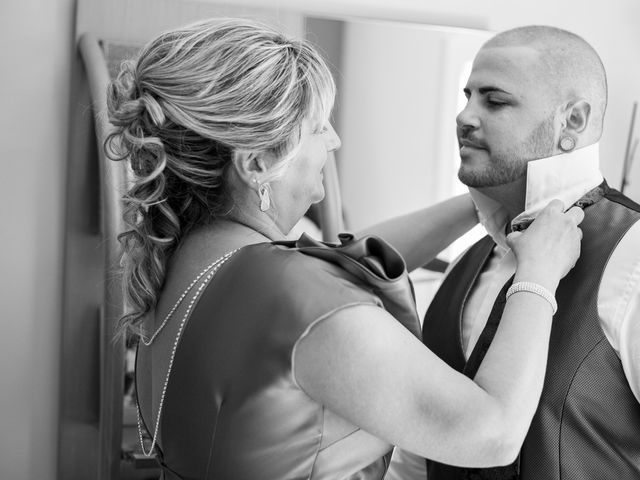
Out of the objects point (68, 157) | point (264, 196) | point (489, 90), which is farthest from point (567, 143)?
point (68, 157)

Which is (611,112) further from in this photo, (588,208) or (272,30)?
(272,30)

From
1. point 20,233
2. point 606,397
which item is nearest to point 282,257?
point 606,397

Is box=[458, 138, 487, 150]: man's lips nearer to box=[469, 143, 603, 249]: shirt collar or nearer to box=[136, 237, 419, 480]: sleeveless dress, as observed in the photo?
box=[469, 143, 603, 249]: shirt collar

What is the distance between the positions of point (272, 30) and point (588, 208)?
733mm

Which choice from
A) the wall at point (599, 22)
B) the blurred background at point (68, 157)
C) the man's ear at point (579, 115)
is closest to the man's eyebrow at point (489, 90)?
the man's ear at point (579, 115)

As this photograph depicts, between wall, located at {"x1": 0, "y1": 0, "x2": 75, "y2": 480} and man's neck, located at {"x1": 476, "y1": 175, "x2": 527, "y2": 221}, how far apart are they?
4.39 feet

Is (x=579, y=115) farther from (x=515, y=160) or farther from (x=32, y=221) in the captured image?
(x=32, y=221)

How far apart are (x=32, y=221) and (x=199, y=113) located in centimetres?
146

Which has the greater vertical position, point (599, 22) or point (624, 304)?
point (599, 22)

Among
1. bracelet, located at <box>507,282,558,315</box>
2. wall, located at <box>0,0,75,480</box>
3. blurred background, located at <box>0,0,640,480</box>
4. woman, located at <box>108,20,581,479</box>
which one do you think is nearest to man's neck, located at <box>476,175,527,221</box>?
woman, located at <box>108,20,581,479</box>

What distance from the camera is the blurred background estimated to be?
2484 millimetres

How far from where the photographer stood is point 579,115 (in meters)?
1.67

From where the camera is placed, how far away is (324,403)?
114 cm

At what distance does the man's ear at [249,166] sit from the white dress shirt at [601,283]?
2.07 feet
